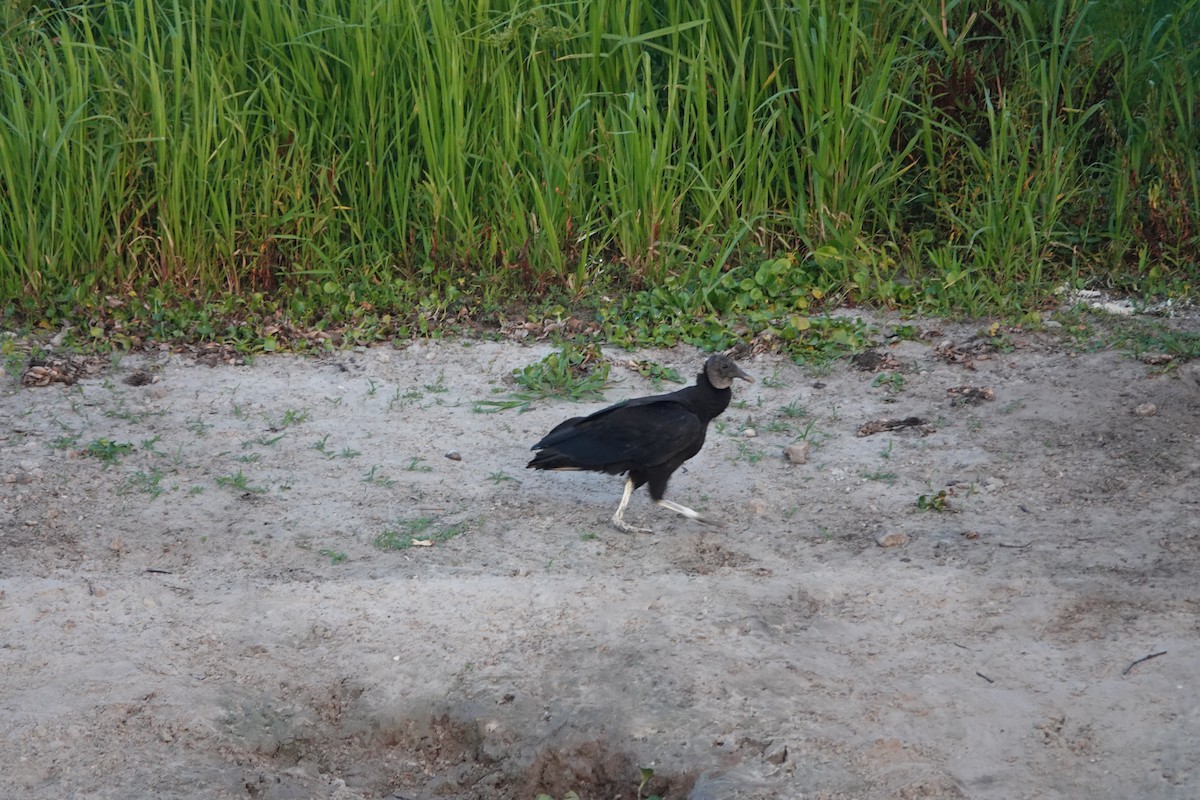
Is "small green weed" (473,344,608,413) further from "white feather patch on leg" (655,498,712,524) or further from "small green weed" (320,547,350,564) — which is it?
"small green weed" (320,547,350,564)

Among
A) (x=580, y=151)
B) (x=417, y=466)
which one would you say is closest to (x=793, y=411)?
(x=417, y=466)

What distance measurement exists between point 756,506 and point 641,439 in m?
0.52

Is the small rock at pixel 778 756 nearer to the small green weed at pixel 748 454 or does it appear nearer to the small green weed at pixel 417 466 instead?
the small green weed at pixel 748 454

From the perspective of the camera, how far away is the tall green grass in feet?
18.1

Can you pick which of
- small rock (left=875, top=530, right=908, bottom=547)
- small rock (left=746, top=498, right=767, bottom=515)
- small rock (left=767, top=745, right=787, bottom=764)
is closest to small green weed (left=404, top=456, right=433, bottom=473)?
small rock (left=746, top=498, right=767, bottom=515)

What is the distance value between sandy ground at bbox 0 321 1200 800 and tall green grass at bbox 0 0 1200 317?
2.49 ft

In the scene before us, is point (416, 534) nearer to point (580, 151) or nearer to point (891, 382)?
point (891, 382)

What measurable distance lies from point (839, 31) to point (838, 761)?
3863 mm

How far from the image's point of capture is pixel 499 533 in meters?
4.01

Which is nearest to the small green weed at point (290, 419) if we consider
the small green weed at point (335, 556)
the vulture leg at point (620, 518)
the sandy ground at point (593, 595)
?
the sandy ground at point (593, 595)

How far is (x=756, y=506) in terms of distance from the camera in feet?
13.6

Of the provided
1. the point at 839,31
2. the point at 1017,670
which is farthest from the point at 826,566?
the point at 839,31

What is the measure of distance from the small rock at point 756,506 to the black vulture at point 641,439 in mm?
206

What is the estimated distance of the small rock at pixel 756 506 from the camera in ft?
13.5
